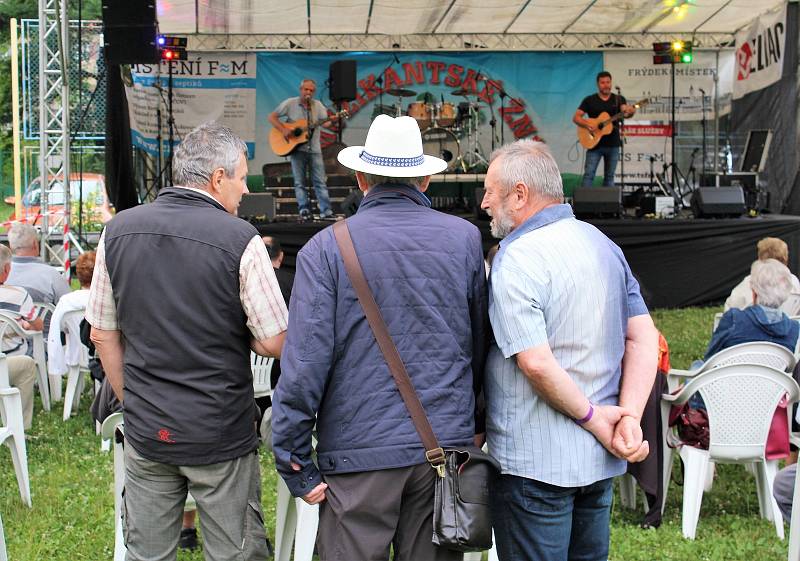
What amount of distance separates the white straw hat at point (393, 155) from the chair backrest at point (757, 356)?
2.40 metres

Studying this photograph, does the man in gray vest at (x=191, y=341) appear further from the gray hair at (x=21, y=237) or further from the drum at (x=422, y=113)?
the drum at (x=422, y=113)

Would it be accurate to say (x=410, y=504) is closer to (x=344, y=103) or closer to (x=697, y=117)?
(x=344, y=103)

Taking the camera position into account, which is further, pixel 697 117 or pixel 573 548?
pixel 697 117

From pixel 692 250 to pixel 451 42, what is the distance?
4.72 meters

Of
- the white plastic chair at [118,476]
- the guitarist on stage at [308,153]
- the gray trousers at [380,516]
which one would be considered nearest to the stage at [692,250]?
the guitarist on stage at [308,153]

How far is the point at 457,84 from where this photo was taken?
43.2 ft

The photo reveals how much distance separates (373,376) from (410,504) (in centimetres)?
31

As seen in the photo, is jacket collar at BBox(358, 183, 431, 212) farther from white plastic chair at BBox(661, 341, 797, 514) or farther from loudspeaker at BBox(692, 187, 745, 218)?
loudspeaker at BBox(692, 187, 745, 218)

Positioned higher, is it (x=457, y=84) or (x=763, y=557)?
(x=457, y=84)

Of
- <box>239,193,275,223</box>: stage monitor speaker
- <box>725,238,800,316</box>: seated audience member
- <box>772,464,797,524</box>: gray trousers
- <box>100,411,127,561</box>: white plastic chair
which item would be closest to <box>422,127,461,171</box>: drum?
<box>239,193,275,223</box>: stage monitor speaker

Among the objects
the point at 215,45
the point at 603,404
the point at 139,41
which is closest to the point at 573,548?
the point at 603,404

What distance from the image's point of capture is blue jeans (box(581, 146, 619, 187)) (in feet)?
39.2

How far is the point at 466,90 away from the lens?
43.2ft

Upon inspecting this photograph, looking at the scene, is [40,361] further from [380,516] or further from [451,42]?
[451,42]
